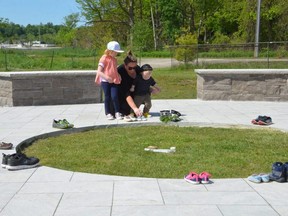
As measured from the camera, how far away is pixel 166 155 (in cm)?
601

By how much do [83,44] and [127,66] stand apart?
51065mm

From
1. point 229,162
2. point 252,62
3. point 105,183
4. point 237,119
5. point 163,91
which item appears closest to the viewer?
point 105,183

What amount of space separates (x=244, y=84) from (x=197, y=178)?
7.53 meters

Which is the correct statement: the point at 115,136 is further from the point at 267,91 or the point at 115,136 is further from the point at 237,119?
the point at 267,91

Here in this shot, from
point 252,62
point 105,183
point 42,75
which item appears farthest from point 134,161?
point 252,62

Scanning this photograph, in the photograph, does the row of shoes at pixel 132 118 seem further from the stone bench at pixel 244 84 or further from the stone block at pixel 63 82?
the stone bench at pixel 244 84

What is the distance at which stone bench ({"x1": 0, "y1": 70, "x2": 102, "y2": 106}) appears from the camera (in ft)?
36.5

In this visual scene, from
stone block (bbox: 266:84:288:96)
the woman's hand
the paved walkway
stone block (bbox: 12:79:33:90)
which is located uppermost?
stone block (bbox: 12:79:33:90)

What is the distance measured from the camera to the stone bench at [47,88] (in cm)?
1112

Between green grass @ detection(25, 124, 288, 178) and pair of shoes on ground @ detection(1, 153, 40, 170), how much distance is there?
0.22m

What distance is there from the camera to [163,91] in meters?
15.4

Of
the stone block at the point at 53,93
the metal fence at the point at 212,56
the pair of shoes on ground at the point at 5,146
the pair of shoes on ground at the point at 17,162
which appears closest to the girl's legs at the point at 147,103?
the stone block at the point at 53,93

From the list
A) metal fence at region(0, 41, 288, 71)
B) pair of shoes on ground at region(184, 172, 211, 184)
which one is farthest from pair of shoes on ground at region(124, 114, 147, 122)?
metal fence at region(0, 41, 288, 71)

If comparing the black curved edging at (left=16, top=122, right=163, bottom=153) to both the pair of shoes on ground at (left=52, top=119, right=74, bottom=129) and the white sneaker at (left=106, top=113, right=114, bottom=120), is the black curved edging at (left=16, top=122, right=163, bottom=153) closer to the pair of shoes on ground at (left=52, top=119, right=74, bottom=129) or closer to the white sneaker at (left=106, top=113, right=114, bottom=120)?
the pair of shoes on ground at (left=52, top=119, right=74, bottom=129)
